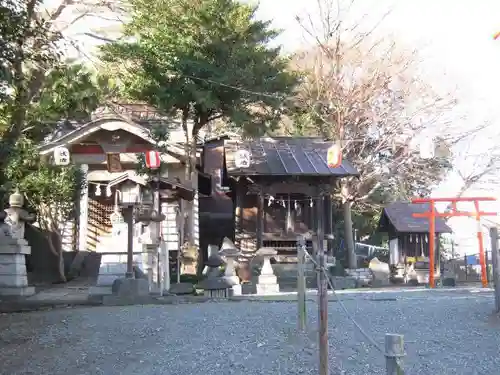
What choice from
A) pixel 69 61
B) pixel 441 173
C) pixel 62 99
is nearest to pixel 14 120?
pixel 69 61

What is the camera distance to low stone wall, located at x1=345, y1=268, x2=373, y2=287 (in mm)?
19031

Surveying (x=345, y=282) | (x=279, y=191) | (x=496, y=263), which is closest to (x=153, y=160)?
(x=279, y=191)

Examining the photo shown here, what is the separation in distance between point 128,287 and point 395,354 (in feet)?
28.9

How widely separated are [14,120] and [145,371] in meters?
6.96

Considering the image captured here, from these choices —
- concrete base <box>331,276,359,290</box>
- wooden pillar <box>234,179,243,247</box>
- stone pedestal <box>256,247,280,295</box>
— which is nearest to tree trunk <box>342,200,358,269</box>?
concrete base <box>331,276,359,290</box>

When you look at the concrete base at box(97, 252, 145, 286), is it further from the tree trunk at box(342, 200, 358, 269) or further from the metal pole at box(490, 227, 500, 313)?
the tree trunk at box(342, 200, 358, 269)

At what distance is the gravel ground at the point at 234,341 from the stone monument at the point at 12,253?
84.2 inches

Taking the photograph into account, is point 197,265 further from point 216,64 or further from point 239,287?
point 216,64

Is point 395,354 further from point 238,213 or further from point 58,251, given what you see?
point 238,213

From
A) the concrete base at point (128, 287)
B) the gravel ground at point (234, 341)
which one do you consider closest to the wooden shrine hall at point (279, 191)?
the concrete base at point (128, 287)

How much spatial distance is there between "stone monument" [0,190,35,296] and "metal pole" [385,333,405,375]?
10.4 metres

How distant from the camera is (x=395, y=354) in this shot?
3709 millimetres

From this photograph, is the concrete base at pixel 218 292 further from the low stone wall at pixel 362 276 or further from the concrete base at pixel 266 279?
the low stone wall at pixel 362 276

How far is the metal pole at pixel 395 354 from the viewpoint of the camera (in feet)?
12.1
